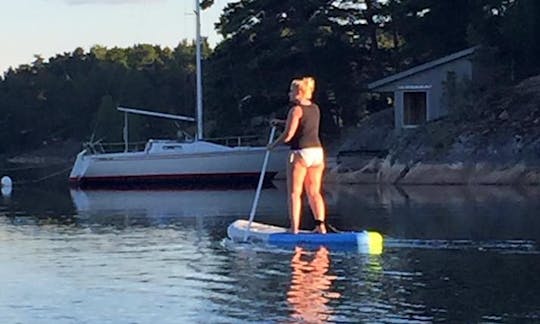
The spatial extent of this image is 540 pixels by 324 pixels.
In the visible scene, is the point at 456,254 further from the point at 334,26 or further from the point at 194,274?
the point at 334,26

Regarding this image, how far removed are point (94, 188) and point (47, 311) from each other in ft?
125

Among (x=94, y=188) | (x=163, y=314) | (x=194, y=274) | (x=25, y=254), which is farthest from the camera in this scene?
(x=94, y=188)

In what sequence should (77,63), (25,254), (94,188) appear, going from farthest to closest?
1. (77,63)
2. (94,188)
3. (25,254)

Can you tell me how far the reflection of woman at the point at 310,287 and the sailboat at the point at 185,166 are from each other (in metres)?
31.8

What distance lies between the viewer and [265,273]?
13477 millimetres

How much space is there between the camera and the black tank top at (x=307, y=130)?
1577cm

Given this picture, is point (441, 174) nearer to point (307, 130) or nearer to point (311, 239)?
point (307, 130)

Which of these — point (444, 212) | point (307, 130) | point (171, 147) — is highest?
point (307, 130)

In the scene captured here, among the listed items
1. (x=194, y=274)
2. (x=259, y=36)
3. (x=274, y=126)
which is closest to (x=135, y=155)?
(x=259, y=36)

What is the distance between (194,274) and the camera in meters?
13.7

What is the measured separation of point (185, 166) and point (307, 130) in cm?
3276

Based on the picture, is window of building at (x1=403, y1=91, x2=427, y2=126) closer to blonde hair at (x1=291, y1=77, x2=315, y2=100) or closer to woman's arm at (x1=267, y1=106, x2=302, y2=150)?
blonde hair at (x1=291, y1=77, x2=315, y2=100)

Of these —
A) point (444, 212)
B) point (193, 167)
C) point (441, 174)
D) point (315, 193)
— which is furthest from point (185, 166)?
point (315, 193)

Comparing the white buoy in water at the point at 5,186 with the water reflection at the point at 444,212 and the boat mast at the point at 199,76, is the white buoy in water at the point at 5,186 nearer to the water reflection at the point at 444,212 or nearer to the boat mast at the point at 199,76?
the boat mast at the point at 199,76
